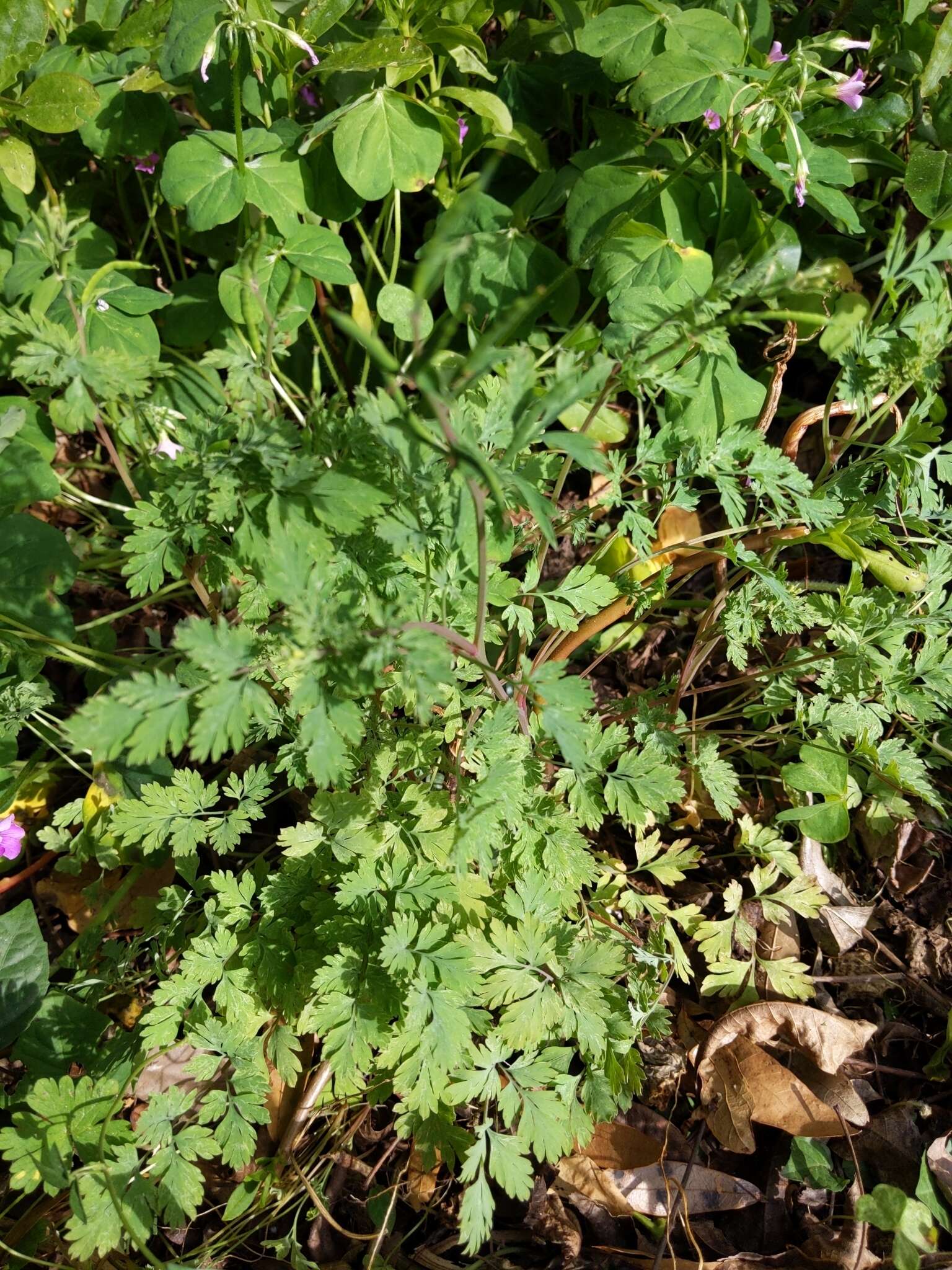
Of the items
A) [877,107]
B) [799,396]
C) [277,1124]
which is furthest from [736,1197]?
[877,107]

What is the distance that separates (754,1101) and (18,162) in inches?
100

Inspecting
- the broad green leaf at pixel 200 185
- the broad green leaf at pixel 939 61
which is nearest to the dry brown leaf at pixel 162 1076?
the broad green leaf at pixel 200 185

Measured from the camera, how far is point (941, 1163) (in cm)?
161

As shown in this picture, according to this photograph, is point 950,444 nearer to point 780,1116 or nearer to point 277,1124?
point 780,1116

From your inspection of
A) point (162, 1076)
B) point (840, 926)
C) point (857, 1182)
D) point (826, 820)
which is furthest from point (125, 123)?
point (857, 1182)

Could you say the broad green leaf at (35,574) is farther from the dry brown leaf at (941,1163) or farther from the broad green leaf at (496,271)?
the dry brown leaf at (941,1163)

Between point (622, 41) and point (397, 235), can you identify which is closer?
point (622, 41)

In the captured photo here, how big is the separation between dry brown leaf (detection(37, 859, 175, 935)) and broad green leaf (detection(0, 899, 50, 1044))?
155 millimetres

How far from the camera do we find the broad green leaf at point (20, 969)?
69.2 inches

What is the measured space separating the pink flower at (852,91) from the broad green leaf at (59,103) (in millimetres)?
1600

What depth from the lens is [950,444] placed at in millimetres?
1765

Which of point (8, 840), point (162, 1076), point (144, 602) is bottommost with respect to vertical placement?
point (162, 1076)

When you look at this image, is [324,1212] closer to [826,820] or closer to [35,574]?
[826,820]

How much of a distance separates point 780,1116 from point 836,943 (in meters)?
0.41
